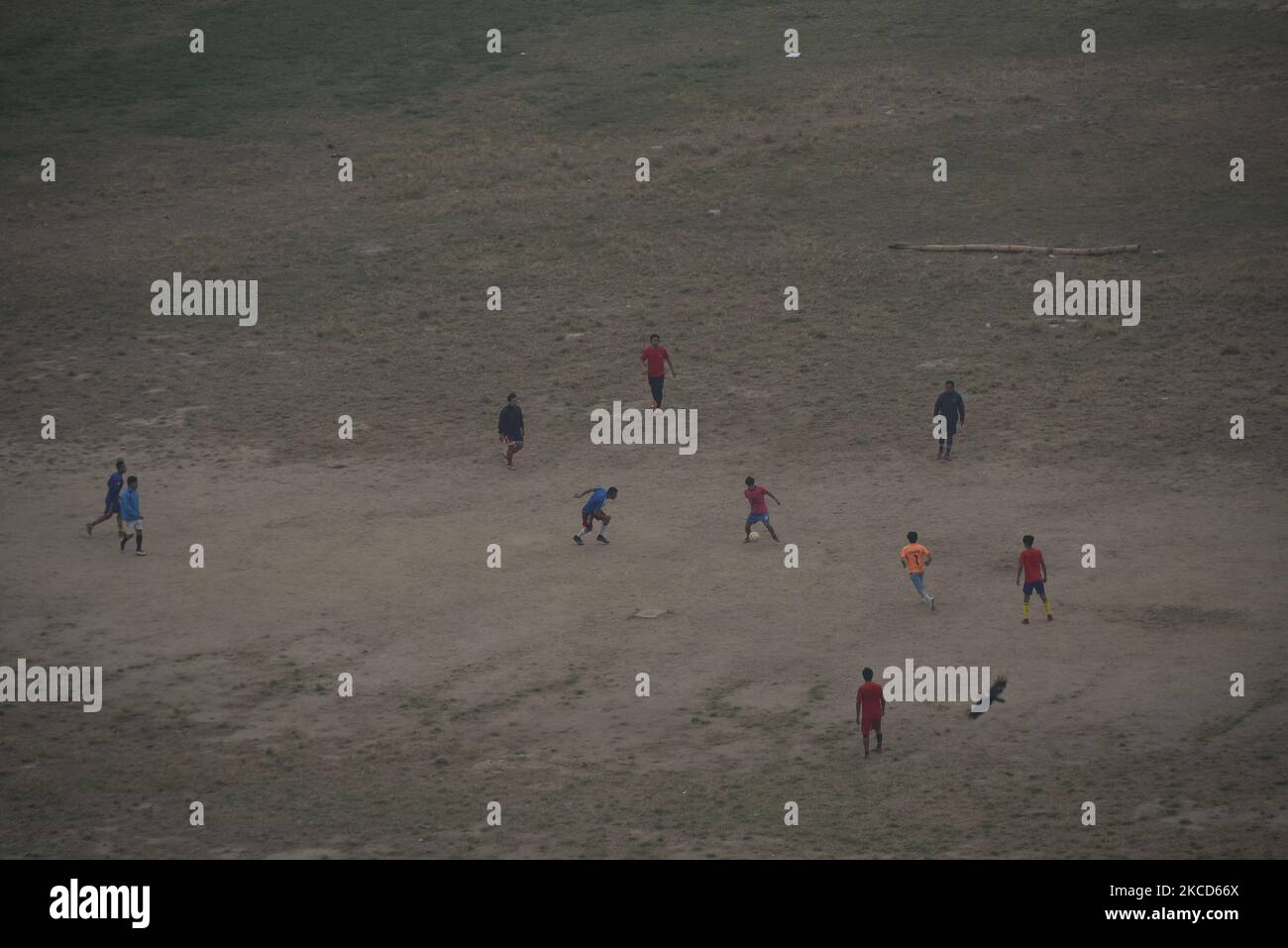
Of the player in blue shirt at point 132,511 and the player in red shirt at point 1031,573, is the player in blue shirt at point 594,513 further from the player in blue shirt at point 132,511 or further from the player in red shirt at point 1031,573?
the player in blue shirt at point 132,511

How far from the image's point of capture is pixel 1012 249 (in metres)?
39.3

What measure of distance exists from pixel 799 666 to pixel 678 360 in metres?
14.8

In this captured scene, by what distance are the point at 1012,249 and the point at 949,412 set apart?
11.0 meters

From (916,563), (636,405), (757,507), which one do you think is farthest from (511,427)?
(916,563)

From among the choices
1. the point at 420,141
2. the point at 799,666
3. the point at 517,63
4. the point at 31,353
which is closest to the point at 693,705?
the point at 799,666

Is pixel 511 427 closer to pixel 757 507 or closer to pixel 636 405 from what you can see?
pixel 636 405

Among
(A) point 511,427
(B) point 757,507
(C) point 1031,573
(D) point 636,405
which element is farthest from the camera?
(D) point 636,405

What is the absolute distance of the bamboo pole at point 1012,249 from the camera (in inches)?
1524

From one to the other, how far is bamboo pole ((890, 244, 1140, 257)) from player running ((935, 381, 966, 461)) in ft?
34.6

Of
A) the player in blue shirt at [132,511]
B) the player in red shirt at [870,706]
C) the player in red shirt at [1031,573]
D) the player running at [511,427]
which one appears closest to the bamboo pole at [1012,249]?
the player running at [511,427]

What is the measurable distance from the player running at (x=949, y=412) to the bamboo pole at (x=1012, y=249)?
415 inches

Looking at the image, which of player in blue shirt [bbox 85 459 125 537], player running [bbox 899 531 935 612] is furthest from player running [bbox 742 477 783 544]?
player in blue shirt [bbox 85 459 125 537]

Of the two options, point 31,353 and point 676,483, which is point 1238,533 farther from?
point 31,353

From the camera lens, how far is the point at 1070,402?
31953 millimetres
